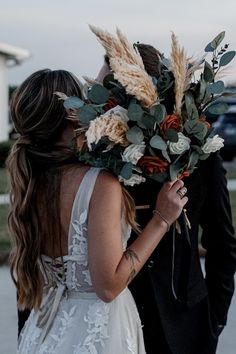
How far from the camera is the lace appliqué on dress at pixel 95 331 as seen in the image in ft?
8.65

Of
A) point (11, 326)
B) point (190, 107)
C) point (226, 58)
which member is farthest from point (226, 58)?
point (11, 326)

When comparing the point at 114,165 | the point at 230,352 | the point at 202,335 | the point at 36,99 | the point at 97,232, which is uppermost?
the point at 36,99

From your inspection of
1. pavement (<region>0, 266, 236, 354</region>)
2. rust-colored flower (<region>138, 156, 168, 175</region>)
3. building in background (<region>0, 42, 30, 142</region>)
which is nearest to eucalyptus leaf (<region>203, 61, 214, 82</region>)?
rust-colored flower (<region>138, 156, 168, 175</region>)

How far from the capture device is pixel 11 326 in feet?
19.7

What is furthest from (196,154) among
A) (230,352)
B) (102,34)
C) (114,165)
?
(230,352)

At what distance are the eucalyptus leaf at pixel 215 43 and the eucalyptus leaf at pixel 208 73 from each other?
0.07 metres

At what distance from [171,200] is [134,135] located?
248 mm

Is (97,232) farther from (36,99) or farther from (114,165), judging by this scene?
(36,99)

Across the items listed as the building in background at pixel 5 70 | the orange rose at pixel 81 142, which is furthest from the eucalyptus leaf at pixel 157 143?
the building in background at pixel 5 70

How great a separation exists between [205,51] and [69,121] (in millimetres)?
507

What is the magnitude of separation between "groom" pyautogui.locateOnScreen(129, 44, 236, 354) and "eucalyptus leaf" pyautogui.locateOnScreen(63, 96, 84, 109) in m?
0.32

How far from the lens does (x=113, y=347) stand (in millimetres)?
2645

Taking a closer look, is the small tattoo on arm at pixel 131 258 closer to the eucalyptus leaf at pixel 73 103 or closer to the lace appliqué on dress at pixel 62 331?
the lace appliqué on dress at pixel 62 331

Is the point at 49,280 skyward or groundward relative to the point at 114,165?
groundward
